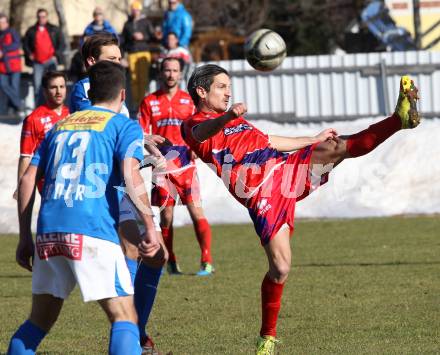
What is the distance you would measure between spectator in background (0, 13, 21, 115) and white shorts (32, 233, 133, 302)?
14.6 metres

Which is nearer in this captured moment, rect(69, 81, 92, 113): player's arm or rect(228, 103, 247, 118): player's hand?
rect(228, 103, 247, 118): player's hand

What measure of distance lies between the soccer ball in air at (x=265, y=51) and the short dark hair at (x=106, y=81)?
2599 mm

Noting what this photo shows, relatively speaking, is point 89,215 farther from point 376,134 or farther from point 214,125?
point 376,134

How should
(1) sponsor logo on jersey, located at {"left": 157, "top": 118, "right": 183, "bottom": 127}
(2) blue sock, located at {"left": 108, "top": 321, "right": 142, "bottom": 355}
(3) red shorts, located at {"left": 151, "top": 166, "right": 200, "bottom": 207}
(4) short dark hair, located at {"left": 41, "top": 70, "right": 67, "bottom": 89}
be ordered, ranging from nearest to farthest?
(2) blue sock, located at {"left": 108, "top": 321, "right": 142, "bottom": 355}, (4) short dark hair, located at {"left": 41, "top": 70, "right": 67, "bottom": 89}, (3) red shorts, located at {"left": 151, "top": 166, "right": 200, "bottom": 207}, (1) sponsor logo on jersey, located at {"left": 157, "top": 118, "right": 183, "bottom": 127}

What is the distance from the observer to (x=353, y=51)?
28.5m

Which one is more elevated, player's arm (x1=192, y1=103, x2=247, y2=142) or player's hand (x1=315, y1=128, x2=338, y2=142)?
player's arm (x1=192, y1=103, x2=247, y2=142)

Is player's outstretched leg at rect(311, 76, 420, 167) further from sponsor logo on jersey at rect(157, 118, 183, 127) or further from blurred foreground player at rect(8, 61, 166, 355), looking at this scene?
sponsor logo on jersey at rect(157, 118, 183, 127)

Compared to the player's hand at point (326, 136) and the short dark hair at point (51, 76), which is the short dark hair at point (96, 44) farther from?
the short dark hair at point (51, 76)

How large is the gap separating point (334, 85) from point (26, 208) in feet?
48.5

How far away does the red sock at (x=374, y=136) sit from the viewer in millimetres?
7066

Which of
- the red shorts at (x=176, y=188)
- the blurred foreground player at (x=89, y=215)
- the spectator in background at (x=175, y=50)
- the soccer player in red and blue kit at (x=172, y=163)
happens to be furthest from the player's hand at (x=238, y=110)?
the spectator in background at (x=175, y=50)

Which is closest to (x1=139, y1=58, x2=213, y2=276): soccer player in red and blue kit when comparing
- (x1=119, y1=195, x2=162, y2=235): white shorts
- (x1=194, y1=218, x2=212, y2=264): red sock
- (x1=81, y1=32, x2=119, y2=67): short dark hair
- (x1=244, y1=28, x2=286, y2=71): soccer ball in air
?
(x1=194, y1=218, x2=212, y2=264): red sock

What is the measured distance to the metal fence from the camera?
63.9 ft

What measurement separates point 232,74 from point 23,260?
14742 millimetres
